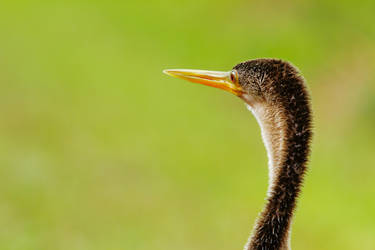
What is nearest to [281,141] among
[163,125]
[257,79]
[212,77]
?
[257,79]

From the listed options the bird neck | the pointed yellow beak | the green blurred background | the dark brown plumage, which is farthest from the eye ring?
the green blurred background

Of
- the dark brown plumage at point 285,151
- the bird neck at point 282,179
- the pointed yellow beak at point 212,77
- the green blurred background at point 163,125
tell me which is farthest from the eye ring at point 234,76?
the green blurred background at point 163,125

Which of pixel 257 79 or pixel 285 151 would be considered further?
pixel 257 79

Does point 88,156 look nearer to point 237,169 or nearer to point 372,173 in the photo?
point 237,169

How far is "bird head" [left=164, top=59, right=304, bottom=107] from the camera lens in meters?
5.29

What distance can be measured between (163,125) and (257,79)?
1028 centimetres

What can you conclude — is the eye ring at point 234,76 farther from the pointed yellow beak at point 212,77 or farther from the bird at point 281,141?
the bird at point 281,141

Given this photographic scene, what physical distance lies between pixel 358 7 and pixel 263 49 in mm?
3210

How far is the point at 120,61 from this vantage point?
18.7 metres

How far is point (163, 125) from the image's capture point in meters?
15.8

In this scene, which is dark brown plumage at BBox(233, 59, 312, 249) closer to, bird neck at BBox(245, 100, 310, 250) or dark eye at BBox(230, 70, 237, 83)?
bird neck at BBox(245, 100, 310, 250)

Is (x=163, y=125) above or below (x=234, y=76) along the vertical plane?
below

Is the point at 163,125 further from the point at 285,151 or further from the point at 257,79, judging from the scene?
the point at 285,151

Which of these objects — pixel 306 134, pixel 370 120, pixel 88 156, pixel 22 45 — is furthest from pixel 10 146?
pixel 306 134
